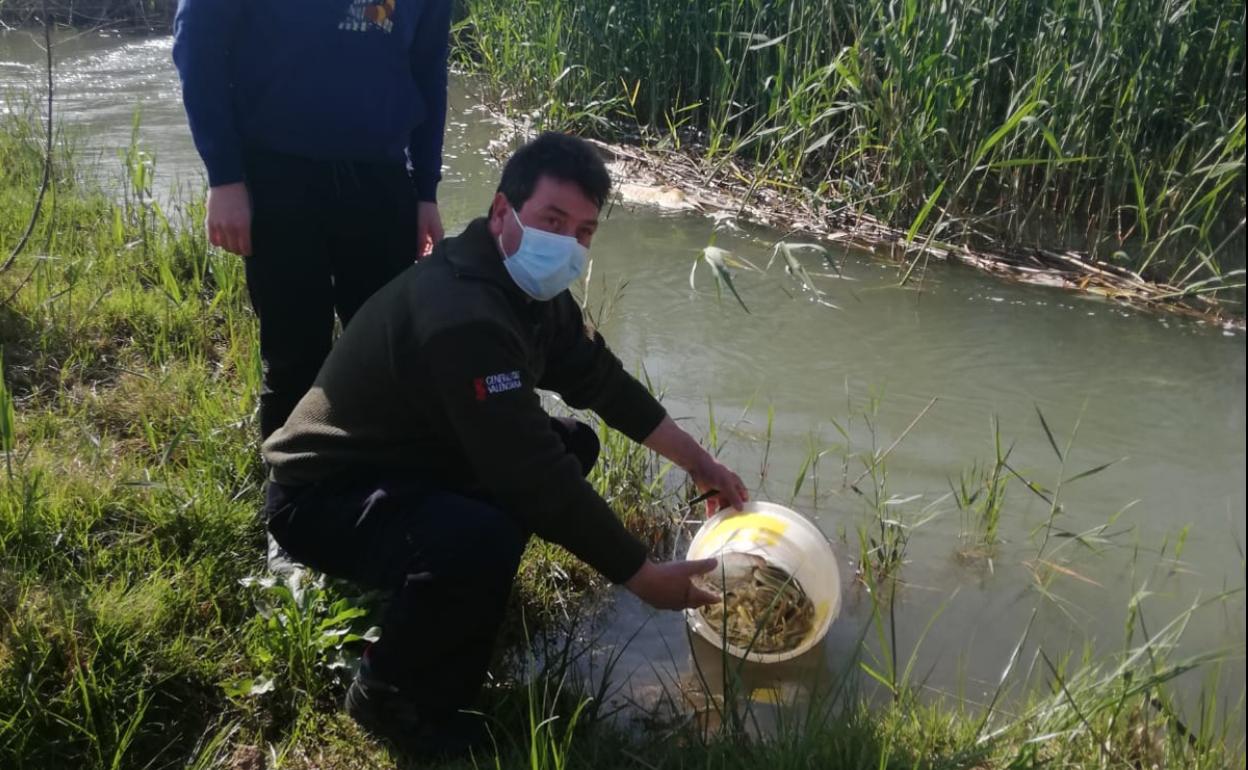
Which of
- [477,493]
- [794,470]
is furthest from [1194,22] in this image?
[477,493]

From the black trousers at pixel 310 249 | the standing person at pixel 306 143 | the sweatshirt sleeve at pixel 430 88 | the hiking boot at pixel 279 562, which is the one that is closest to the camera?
the hiking boot at pixel 279 562

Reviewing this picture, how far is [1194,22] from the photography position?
180 inches

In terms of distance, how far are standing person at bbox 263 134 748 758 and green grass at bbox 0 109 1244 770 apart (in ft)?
0.43

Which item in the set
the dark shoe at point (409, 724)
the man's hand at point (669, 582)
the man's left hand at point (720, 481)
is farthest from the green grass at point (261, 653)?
the man's left hand at point (720, 481)

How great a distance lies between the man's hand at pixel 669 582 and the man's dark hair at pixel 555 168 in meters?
0.72

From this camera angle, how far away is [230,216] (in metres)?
2.43

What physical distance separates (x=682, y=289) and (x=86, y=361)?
249cm

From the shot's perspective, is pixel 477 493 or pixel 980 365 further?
pixel 980 365

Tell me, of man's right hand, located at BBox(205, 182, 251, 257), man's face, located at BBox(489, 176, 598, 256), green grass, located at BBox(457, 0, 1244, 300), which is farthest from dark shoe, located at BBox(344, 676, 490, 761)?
green grass, located at BBox(457, 0, 1244, 300)

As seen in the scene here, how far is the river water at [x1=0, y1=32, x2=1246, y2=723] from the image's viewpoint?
256 cm

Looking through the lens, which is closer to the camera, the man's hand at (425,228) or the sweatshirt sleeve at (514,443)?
the sweatshirt sleeve at (514,443)

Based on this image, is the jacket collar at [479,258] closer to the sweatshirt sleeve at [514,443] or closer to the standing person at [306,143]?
the sweatshirt sleeve at [514,443]

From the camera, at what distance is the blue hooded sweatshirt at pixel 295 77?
92.6 inches

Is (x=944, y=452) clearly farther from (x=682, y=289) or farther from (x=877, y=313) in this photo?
(x=682, y=289)
